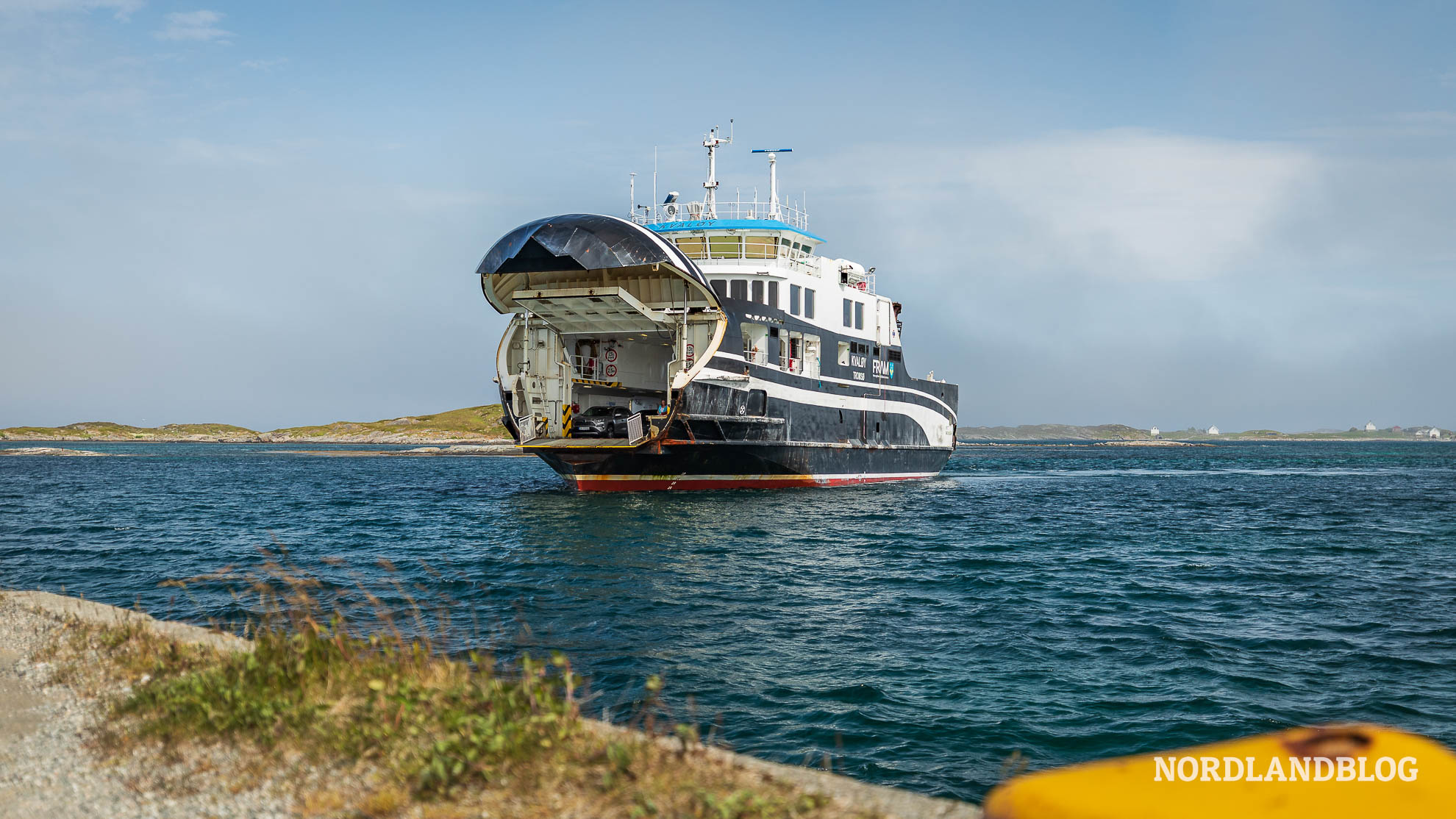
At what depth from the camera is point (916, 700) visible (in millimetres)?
8344

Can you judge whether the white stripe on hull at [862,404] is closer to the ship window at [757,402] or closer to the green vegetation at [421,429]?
the ship window at [757,402]

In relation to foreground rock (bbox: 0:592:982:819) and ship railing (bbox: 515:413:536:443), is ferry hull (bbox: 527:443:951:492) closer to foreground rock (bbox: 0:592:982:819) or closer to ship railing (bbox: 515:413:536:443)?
ship railing (bbox: 515:413:536:443)

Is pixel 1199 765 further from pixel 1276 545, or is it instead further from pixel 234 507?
pixel 234 507

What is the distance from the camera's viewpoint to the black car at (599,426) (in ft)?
87.5

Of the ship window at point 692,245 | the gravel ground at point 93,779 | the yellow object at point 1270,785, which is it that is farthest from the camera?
the ship window at point 692,245

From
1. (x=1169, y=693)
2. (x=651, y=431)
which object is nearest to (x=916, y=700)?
(x=1169, y=693)

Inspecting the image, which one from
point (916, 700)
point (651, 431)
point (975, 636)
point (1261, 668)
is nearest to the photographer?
point (916, 700)

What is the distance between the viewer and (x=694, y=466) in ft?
85.0

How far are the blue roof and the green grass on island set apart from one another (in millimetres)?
82292

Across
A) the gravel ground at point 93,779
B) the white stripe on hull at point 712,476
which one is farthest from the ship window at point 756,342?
the gravel ground at point 93,779

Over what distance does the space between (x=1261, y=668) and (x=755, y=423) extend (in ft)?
58.0

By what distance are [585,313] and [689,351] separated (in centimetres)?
311

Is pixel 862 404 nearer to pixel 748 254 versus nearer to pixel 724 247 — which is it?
pixel 748 254

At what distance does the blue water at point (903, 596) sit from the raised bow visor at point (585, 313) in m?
3.04
